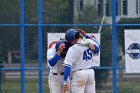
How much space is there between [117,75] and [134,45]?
43.4 inches

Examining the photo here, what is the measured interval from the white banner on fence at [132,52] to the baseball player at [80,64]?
8.83ft

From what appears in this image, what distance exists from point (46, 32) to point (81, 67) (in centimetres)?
A: 318

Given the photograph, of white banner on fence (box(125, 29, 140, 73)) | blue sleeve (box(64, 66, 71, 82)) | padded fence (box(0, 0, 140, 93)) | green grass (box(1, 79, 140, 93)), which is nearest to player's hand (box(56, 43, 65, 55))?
blue sleeve (box(64, 66, 71, 82))

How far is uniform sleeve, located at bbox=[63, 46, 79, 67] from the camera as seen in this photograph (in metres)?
11.2

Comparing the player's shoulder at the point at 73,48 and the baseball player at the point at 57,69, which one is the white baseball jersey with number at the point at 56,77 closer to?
the baseball player at the point at 57,69

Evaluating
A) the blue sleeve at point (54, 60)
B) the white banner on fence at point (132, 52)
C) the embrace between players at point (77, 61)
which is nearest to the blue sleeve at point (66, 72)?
the embrace between players at point (77, 61)

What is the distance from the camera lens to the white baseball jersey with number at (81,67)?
1123cm

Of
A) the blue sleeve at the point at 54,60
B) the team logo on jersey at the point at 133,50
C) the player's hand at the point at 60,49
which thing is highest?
the team logo on jersey at the point at 133,50

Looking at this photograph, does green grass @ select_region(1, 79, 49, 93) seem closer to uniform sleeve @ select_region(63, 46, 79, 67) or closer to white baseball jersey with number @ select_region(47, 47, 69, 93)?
white baseball jersey with number @ select_region(47, 47, 69, 93)

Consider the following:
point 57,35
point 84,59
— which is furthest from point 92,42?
point 57,35

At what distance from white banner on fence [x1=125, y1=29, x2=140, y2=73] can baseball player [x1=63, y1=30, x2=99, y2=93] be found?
2.69 m

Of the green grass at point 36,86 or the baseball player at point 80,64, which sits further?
the green grass at point 36,86

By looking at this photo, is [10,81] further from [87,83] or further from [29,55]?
[87,83]

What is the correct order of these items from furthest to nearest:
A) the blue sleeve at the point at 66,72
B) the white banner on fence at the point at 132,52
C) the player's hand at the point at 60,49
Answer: the white banner on fence at the point at 132,52 < the player's hand at the point at 60,49 < the blue sleeve at the point at 66,72
